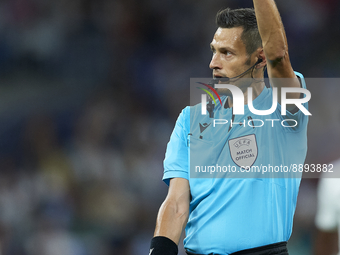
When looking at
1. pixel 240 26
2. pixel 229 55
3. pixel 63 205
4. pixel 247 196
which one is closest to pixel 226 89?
pixel 229 55

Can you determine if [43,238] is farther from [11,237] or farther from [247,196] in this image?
[247,196]

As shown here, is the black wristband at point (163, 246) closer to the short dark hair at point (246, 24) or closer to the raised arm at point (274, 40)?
the raised arm at point (274, 40)

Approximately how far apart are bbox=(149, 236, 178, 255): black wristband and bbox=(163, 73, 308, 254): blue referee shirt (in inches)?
3.0

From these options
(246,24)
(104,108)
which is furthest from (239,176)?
(104,108)

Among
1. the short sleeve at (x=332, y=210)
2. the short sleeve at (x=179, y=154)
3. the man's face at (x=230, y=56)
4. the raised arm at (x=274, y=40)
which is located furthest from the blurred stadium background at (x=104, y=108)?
the raised arm at (x=274, y=40)

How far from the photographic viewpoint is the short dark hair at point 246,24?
1677 mm

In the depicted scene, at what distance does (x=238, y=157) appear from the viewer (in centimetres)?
146

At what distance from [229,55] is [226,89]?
151 mm

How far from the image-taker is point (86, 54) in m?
3.94

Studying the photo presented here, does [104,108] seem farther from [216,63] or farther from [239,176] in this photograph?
[239,176]

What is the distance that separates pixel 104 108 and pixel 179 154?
229 centimetres

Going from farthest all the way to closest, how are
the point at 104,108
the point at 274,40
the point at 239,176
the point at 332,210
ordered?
the point at 104,108 < the point at 332,210 < the point at 239,176 < the point at 274,40

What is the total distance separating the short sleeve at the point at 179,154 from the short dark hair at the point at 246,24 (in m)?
0.40

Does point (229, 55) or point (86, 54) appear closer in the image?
point (229, 55)
